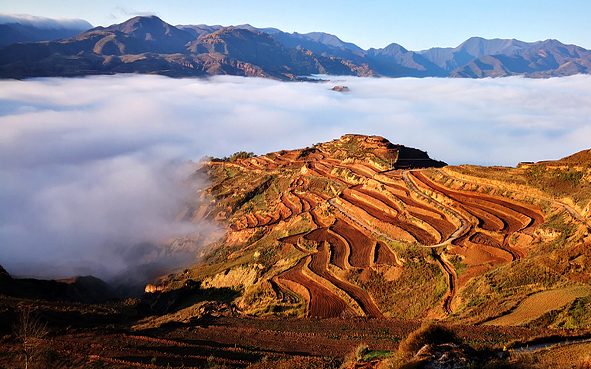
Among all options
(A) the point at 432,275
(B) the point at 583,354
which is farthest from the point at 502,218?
(B) the point at 583,354

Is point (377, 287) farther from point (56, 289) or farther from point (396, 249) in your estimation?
point (56, 289)

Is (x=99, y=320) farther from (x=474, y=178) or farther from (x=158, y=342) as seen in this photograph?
(x=474, y=178)

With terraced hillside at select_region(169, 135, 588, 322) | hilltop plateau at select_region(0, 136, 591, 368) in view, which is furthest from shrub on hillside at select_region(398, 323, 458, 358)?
terraced hillside at select_region(169, 135, 588, 322)

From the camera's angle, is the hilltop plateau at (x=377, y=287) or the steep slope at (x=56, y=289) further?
the steep slope at (x=56, y=289)

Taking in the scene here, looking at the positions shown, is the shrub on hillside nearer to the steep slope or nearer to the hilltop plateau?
the hilltop plateau

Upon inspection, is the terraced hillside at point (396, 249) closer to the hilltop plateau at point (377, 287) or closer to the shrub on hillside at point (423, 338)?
the hilltop plateau at point (377, 287)

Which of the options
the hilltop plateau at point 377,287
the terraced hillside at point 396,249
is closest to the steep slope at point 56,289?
the hilltop plateau at point 377,287
